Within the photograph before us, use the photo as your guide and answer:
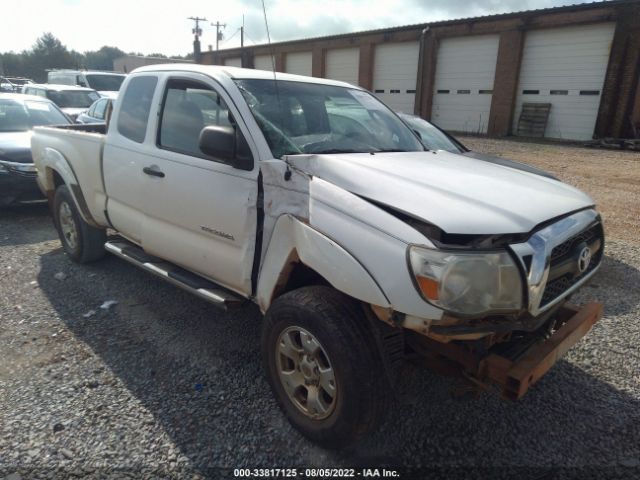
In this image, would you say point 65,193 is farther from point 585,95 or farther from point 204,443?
point 585,95

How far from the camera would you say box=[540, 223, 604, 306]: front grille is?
229 cm

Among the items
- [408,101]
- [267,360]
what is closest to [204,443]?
[267,360]

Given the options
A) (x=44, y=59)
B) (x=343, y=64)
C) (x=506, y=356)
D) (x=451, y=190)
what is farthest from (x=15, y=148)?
(x=44, y=59)

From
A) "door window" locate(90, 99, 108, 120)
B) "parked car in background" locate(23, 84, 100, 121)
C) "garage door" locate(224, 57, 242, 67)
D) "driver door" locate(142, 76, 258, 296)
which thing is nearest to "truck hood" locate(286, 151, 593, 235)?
"driver door" locate(142, 76, 258, 296)

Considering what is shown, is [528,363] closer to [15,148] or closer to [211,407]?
[211,407]

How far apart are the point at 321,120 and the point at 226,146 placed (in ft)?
2.94

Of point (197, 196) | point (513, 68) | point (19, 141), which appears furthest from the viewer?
point (513, 68)

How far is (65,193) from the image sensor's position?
191 inches

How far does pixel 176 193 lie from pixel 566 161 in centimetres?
1280

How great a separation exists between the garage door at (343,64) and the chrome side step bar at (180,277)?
24177 mm

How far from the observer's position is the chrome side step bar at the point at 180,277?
9.80 ft

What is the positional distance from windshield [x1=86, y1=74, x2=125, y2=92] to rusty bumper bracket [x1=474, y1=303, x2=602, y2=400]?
18727 millimetres

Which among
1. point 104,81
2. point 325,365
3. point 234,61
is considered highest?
point 234,61

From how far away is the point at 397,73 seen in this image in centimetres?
2472
